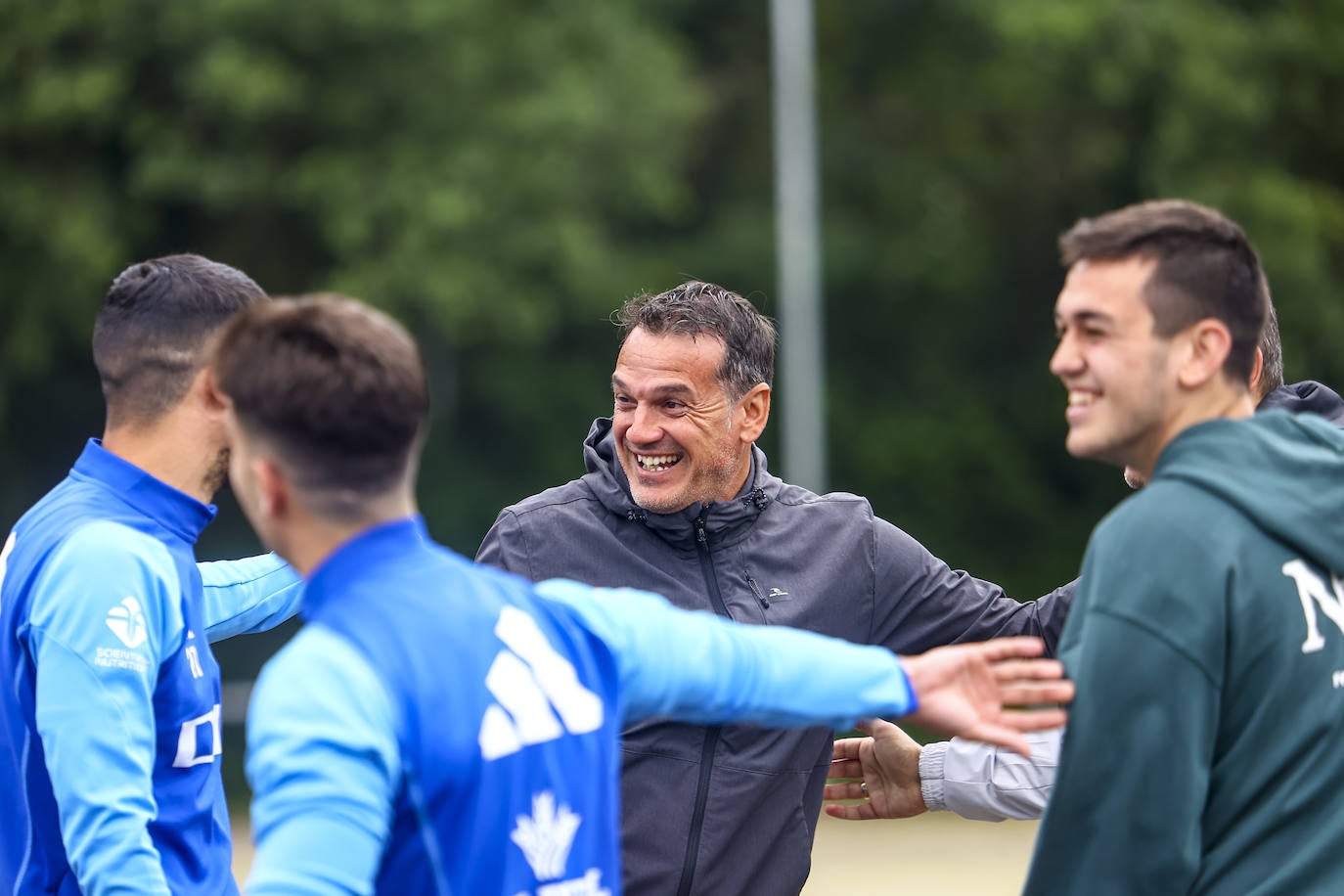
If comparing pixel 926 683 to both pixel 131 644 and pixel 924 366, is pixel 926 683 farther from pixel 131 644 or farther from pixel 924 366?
pixel 924 366

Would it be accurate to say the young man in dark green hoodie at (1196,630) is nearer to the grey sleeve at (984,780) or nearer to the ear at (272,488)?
the grey sleeve at (984,780)

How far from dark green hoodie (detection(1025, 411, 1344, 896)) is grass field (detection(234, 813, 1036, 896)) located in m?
6.46

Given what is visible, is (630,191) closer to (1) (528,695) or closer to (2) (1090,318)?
(2) (1090,318)

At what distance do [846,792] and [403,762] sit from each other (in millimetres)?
1818

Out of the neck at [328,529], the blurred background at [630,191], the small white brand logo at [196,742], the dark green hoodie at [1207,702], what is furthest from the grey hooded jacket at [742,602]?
the blurred background at [630,191]

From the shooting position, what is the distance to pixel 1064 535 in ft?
65.4

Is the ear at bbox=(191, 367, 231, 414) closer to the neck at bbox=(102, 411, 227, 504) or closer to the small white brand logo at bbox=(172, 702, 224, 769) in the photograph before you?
the neck at bbox=(102, 411, 227, 504)

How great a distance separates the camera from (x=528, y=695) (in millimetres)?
2350

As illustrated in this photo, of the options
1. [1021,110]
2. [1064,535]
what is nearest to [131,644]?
[1064,535]

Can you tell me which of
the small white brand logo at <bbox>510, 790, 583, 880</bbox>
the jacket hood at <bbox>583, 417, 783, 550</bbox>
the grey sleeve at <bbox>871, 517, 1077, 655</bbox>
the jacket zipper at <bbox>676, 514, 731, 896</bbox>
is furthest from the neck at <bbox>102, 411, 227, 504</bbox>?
the grey sleeve at <bbox>871, 517, 1077, 655</bbox>

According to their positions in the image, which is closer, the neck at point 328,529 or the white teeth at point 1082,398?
the neck at point 328,529

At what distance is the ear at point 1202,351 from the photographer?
9.12 feet

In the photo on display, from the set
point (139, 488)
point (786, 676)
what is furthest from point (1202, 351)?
point (139, 488)

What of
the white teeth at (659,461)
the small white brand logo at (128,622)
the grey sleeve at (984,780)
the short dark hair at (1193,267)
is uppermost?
the short dark hair at (1193,267)
